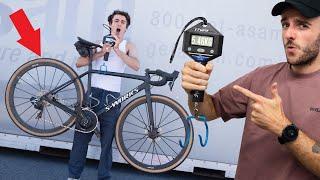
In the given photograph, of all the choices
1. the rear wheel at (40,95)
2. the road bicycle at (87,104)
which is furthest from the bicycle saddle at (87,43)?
the rear wheel at (40,95)

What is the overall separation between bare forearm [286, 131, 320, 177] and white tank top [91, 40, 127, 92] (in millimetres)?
2226

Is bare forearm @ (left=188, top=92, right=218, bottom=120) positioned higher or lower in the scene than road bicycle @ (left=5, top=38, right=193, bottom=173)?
higher

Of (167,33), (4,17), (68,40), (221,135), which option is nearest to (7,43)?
(4,17)

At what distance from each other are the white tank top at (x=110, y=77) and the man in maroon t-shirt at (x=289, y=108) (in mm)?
1966

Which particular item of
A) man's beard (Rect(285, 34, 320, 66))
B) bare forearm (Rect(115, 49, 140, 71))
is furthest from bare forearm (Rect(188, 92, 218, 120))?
bare forearm (Rect(115, 49, 140, 71))

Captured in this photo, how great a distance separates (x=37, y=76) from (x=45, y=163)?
852mm

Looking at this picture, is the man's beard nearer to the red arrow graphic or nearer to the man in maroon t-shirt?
the man in maroon t-shirt

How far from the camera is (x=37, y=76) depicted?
366 centimetres

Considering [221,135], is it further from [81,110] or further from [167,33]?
[81,110]

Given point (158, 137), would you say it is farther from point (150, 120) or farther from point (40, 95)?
point (40, 95)

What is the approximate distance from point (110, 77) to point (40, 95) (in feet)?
1.82

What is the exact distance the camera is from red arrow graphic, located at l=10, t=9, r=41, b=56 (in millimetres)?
3721

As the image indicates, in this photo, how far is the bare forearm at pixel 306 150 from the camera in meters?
1.17

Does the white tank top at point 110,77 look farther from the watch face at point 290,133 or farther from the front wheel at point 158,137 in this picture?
the watch face at point 290,133
